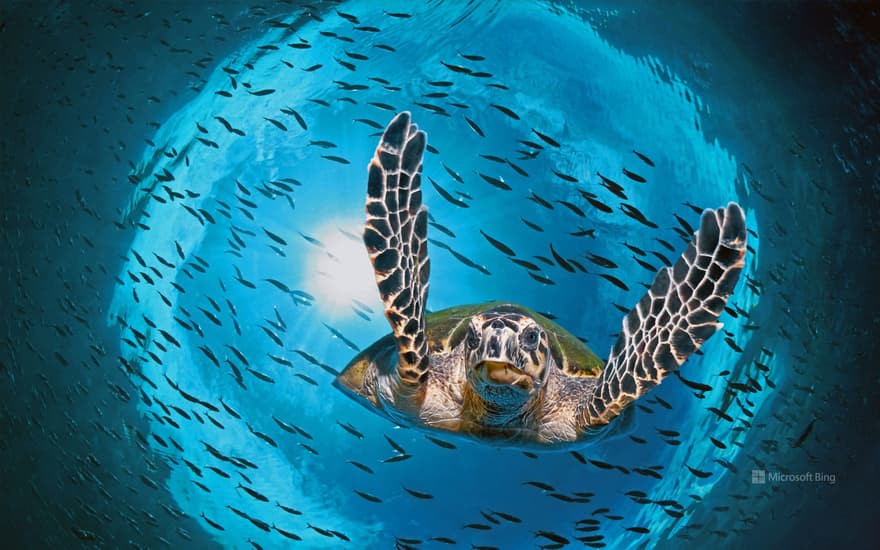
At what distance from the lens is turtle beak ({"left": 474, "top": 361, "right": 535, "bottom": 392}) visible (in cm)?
333

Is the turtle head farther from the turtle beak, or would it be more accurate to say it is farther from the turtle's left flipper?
the turtle's left flipper

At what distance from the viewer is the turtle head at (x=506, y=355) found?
3.26 metres

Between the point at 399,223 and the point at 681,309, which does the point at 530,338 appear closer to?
the point at 681,309

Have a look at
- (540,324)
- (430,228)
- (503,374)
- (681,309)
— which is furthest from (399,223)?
(430,228)

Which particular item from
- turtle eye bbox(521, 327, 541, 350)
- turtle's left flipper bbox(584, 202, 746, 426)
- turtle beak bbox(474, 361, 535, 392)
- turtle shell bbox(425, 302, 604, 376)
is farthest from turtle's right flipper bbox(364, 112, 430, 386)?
turtle's left flipper bbox(584, 202, 746, 426)

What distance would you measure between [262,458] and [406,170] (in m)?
8.37

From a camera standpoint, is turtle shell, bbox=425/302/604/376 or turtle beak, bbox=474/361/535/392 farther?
turtle shell, bbox=425/302/604/376

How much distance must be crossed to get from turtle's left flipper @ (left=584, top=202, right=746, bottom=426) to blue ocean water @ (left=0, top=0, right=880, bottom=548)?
300cm

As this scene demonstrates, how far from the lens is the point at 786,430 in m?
10.6

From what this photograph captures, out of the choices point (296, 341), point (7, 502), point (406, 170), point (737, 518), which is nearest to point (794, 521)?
point (737, 518)

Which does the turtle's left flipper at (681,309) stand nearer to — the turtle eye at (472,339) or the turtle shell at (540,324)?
the turtle shell at (540,324)

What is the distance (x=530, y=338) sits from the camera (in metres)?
3.45

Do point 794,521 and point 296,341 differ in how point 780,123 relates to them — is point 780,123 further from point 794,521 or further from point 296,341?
point 794,521

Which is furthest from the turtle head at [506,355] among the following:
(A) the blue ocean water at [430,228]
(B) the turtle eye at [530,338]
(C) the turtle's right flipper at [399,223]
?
(A) the blue ocean water at [430,228]
